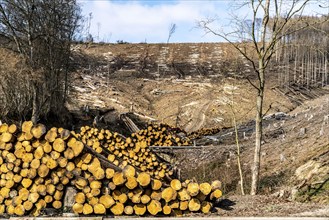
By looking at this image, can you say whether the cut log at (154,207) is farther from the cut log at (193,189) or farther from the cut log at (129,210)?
the cut log at (193,189)

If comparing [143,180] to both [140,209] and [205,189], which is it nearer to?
[140,209]

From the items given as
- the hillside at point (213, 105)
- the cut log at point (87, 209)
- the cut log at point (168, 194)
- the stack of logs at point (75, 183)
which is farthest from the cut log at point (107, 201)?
the hillside at point (213, 105)

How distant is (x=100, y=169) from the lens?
643 cm

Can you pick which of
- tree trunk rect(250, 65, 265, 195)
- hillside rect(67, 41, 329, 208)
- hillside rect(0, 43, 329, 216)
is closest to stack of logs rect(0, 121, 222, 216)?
hillside rect(0, 43, 329, 216)

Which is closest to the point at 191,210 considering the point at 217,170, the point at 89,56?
the point at 217,170

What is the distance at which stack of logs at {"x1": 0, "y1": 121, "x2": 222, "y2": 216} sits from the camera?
635 cm

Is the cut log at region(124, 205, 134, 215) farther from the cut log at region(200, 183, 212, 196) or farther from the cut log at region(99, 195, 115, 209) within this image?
the cut log at region(200, 183, 212, 196)

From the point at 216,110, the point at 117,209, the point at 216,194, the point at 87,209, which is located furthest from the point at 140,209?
the point at 216,110

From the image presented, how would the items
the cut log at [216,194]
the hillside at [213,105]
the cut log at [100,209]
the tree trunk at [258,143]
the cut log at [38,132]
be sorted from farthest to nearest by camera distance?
the hillside at [213,105] → the tree trunk at [258,143] → the cut log at [38,132] → the cut log at [216,194] → the cut log at [100,209]

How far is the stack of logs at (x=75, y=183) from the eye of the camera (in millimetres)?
6348

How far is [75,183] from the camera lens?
21.4 feet

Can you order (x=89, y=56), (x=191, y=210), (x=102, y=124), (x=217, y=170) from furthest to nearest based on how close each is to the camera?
1. (x=89, y=56)
2. (x=102, y=124)
3. (x=217, y=170)
4. (x=191, y=210)

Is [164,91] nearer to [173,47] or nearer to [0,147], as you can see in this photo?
[173,47]

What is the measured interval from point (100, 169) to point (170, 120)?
93.5ft
